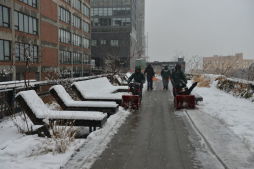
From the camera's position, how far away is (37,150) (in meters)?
5.94

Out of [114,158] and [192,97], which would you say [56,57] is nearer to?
[192,97]

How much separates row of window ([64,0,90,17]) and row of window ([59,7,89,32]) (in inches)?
75.2

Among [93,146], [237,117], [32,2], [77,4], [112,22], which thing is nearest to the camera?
[93,146]

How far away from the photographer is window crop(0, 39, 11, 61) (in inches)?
1140

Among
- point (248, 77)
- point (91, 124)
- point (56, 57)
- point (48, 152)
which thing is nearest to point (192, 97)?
point (91, 124)

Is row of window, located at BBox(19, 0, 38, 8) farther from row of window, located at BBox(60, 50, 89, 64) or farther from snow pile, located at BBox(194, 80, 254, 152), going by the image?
snow pile, located at BBox(194, 80, 254, 152)

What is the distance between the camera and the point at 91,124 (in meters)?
7.27

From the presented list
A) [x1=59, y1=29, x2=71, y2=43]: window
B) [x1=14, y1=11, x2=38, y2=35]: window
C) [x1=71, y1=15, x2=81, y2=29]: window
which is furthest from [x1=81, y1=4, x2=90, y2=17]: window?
[x1=14, y1=11, x2=38, y2=35]: window

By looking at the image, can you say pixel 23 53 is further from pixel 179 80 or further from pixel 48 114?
pixel 48 114

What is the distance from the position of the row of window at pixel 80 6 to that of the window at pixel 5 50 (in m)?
20.9

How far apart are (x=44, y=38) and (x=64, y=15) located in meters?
10.3

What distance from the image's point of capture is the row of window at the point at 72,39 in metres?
46.4

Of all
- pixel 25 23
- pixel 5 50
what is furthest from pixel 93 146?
pixel 25 23

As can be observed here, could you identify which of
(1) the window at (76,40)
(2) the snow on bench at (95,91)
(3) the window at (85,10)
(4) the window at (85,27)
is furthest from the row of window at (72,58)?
(2) the snow on bench at (95,91)
